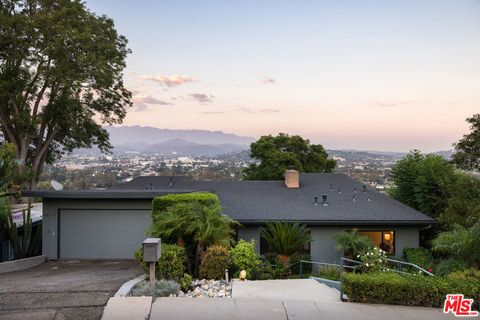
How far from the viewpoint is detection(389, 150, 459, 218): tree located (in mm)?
18969

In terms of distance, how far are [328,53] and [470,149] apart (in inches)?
447

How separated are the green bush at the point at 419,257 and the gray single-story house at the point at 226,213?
0.54m

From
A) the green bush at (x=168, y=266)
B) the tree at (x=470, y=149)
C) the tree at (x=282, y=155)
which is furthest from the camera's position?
the tree at (x=282, y=155)

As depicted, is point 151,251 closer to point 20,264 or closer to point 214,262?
point 214,262

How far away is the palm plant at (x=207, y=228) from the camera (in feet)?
35.0

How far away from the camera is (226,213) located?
16016 millimetres

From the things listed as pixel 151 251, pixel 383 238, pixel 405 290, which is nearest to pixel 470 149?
pixel 383 238

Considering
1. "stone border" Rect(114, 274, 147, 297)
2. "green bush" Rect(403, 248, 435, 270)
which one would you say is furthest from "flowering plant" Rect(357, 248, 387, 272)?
"stone border" Rect(114, 274, 147, 297)

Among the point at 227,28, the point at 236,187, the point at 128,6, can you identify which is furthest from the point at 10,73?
the point at 236,187

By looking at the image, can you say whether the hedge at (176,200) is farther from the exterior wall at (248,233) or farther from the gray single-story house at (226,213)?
the exterior wall at (248,233)

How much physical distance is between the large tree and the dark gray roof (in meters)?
10.1

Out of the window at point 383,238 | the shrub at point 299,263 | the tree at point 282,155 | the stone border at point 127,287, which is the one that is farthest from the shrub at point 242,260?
the tree at point 282,155

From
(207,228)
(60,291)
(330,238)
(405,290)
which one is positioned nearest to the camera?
(405,290)

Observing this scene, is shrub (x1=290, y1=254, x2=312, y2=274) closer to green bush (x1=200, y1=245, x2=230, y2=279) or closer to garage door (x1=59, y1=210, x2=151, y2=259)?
green bush (x1=200, y1=245, x2=230, y2=279)
